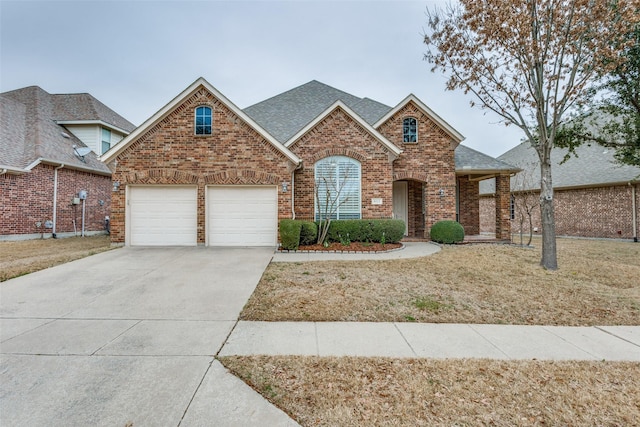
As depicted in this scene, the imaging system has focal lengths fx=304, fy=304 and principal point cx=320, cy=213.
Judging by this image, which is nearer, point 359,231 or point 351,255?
point 351,255

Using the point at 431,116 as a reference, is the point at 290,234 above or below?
below

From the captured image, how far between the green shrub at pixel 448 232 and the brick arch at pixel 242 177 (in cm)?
688

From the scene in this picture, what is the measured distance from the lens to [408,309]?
501 centimetres

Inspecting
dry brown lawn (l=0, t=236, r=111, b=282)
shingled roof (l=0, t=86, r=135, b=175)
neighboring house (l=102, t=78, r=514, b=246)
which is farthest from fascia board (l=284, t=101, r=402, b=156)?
shingled roof (l=0, t=86, r=135, b=175)

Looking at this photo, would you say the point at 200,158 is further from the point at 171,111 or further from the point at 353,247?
the point at 353,247

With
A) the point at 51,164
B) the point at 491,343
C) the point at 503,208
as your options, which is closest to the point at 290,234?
the point at 491,343

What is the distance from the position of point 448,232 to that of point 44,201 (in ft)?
59.5

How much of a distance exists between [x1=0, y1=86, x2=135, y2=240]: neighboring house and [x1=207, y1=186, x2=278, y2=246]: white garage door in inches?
368

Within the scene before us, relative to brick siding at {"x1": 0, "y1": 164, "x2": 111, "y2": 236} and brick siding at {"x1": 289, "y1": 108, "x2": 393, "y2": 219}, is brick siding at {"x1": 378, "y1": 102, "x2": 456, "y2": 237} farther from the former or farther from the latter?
brick siding at {"x1": 0, "y1": 164, "x2": 111, "y2": 236}

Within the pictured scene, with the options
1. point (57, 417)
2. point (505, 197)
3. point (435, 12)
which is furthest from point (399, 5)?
point (57, 417)

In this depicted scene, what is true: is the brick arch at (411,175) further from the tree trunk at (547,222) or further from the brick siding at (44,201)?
the brick siding at (44,201)

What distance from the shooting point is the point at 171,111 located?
433 inches

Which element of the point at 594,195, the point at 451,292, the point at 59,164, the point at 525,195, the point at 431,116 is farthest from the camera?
the point at 525,195

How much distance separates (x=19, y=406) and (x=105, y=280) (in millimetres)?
4640
